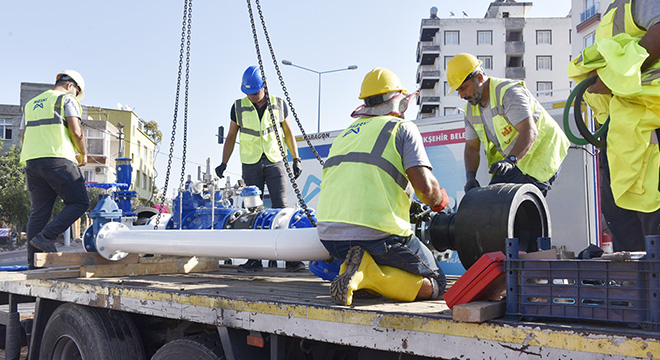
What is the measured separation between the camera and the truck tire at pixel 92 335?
369 centimetres

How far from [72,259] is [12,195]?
33122 millimetres

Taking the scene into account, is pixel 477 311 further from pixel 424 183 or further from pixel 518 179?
pixel 518 179

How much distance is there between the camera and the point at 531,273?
6.90 feet

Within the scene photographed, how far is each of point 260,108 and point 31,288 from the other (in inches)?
110

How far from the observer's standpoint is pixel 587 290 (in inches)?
78.0

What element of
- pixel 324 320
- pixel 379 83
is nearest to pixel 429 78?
pixel 379 83

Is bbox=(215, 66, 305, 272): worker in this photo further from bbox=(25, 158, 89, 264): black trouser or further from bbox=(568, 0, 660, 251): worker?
bbox=(568, 0, 660, 251): worker

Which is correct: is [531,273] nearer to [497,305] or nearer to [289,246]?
[497,305]

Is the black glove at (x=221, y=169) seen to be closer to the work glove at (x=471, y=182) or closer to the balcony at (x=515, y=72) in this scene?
the work glove at (x=471, y=182)

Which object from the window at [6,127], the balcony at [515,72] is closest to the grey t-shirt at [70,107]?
the window at [6,127]

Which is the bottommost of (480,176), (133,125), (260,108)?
(480,176)

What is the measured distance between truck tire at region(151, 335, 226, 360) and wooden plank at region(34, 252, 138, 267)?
174cm

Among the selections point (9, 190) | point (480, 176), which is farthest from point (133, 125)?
point (480, 176)

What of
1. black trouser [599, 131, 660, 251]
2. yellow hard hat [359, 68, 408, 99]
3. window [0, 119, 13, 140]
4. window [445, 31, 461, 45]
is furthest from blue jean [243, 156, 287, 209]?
window [445, 31, 461, 45]
